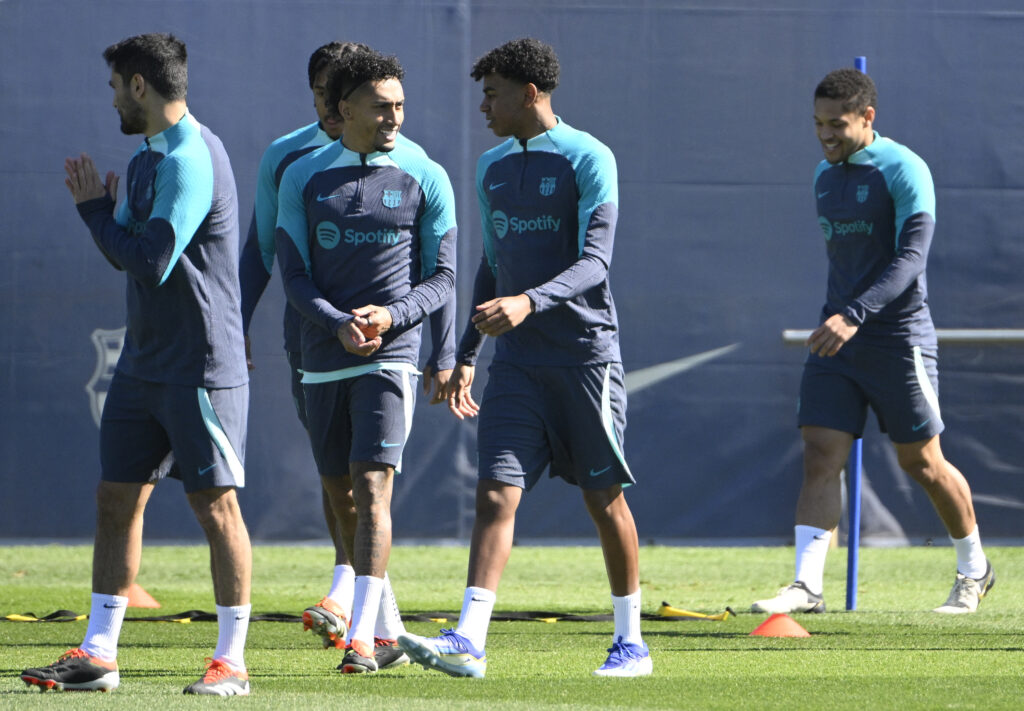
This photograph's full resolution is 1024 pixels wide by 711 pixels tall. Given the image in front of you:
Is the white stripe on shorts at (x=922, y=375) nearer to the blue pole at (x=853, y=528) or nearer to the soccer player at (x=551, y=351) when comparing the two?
the blue pole at (x=853, y=528)

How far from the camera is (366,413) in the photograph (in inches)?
183

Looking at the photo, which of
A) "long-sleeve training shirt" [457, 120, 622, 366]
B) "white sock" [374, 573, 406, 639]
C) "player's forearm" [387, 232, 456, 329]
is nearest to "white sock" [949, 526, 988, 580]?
"long-sleeve training shirt" [457, 120, 622, 366]

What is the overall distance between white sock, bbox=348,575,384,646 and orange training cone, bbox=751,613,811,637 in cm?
161

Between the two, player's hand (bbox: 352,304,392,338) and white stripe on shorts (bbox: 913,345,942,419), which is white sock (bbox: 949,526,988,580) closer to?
white stripe on shorts (bbox: 913,345,942,419)

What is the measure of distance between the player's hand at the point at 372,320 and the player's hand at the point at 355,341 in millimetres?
19

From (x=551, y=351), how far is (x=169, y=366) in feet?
3.50

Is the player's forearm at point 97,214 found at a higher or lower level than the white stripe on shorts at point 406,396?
higher

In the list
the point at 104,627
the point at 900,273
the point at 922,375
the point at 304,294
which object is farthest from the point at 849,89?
the point at 104,627

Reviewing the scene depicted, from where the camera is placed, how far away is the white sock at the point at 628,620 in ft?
14.6

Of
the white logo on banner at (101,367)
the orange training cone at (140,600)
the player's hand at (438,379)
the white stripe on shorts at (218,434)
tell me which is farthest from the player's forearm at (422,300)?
the white logo on banner at (101,367)

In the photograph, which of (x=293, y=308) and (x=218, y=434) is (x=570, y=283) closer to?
(x=218, y=434)

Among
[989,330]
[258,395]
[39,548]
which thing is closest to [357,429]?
[258,395]

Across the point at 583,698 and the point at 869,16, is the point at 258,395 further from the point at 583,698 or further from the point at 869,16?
the point at 583,698

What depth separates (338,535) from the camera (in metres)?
5.23
